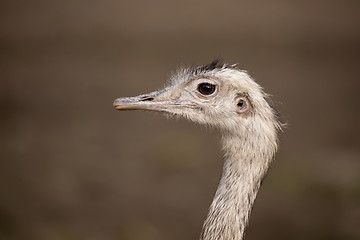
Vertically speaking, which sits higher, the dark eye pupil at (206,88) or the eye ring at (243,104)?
the dark eye pupil at (206,88)

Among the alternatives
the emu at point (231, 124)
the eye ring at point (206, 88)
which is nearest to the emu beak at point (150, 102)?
the emu at point (231, 124)

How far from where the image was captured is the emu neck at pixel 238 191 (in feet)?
9.88

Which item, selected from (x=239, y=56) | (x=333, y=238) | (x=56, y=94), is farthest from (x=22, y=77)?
(x=333, y=238)

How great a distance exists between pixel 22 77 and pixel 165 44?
237cm

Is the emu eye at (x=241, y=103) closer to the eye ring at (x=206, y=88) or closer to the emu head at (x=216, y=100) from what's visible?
the emu head at (x=216, y=100)

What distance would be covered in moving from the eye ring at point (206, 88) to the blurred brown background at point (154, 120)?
2.27 feet

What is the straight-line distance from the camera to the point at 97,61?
382 inches

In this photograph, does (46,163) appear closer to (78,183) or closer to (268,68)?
(78,183)

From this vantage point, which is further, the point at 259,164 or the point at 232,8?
the point at 232,8

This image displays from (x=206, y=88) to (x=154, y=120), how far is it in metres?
4.82

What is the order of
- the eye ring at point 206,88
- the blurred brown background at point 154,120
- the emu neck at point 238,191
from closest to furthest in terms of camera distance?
the emu neck at point 238,191
the eye ring at point 206,88
the blurred brown background at point 154,120

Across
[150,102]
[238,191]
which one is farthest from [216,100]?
[238,191]

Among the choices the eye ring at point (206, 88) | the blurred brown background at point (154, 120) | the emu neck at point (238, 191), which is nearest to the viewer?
the emu neck at point (238, 191)

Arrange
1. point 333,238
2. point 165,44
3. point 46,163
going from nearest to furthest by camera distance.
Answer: point 333,238 < point 46,163 < point 165,44
